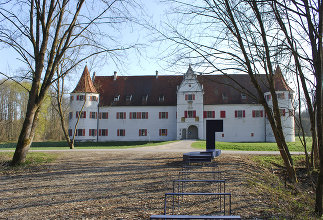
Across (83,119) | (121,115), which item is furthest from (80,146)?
(121,115)

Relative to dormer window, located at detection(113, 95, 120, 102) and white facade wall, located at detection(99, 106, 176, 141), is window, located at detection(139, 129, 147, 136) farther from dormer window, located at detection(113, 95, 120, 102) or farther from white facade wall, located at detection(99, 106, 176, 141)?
dormer window, located at detection(113, 95, 120, 102)

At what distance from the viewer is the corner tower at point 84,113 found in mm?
42750

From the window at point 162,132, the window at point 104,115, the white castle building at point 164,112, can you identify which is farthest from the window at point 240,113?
the window at point 104,115

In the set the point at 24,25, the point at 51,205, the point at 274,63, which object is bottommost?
the point at 51,205

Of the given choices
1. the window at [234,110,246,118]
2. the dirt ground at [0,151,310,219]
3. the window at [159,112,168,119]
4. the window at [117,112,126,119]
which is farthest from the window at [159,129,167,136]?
the dirt ground at [0,151,310,219]

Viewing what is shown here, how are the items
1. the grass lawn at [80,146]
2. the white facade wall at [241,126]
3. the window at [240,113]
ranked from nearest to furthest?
the grass lawn at [80,146]
the white facade wall at [241,126]
the window at [240,113]

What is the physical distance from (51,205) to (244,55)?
686cm

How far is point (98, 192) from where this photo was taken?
7598 millimetres

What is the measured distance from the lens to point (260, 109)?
41844 millimetres

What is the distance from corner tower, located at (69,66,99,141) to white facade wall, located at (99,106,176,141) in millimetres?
1294

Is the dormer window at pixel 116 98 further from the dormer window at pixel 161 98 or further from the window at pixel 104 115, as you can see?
the dormer window at pixel 161 98

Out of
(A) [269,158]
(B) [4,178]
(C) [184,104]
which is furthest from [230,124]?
(B) [4,178]

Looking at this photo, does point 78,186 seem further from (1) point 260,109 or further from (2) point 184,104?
(1) point 260,109

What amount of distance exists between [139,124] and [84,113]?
8.22 m
